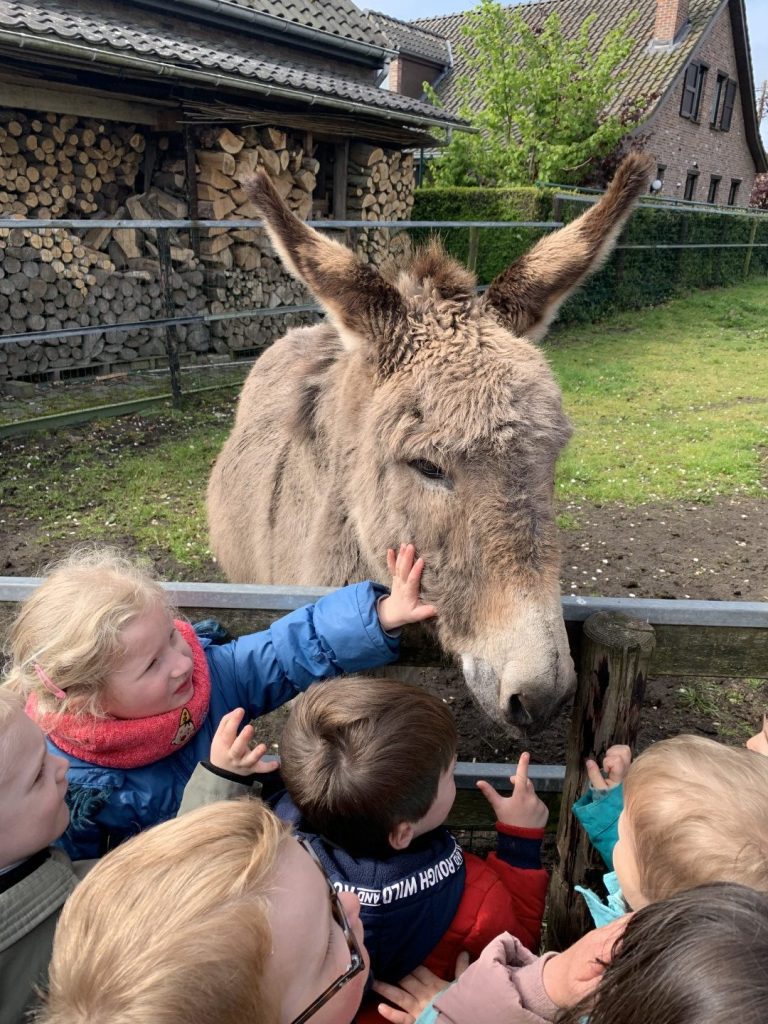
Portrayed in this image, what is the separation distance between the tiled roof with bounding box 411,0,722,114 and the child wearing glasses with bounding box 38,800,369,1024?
26851 millimetres

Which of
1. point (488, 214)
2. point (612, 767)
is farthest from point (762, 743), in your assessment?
point (488, 214)

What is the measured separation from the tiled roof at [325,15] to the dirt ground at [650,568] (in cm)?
913

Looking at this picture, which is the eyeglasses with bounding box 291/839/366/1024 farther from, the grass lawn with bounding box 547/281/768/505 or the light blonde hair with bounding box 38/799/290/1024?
the grass lawn with bounding box 547/281/768/505

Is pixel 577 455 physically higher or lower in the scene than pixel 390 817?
lower

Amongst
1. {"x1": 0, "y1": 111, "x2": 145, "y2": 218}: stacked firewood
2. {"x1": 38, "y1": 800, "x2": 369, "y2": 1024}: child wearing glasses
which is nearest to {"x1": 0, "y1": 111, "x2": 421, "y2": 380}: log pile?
{"x1": 0, "y1": 111, "x2": 145, "y2": 218}: stacked firewood

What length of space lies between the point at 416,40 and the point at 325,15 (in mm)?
20459

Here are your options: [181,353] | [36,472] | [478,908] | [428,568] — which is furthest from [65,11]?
[478,908]

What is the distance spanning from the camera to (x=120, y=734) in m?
1.65

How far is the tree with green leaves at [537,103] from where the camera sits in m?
19.3

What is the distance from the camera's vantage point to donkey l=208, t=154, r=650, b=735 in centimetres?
199

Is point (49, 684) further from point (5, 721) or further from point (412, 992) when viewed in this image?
point (412, 992)

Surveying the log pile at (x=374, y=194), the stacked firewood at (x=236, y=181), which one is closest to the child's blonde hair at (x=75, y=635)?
the stacked firewood at (x=236, y=181)

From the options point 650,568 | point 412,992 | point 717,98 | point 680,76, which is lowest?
point 650,568

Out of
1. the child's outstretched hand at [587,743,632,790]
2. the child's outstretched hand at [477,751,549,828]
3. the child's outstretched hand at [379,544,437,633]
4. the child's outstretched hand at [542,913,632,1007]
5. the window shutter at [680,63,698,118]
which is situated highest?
the window shutter at [680,63,698,118]
